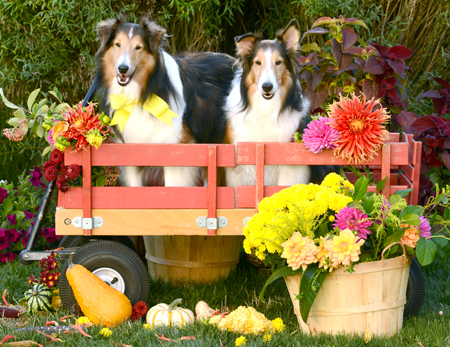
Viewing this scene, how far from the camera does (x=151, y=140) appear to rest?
320 centimetres

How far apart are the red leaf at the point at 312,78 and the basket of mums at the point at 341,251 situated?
124 centimetres

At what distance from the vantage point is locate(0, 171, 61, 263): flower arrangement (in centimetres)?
402

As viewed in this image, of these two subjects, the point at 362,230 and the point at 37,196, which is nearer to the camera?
the point at 362,230

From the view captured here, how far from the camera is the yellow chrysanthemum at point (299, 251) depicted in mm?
2354

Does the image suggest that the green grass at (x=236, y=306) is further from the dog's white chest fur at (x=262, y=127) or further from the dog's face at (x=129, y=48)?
the dog's face at (x=129, y=48)

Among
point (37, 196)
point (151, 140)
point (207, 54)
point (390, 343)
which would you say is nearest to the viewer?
point (390, 343)

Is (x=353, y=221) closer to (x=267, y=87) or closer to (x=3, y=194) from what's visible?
(x=267, y=87)

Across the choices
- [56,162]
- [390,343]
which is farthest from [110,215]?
[390,343]

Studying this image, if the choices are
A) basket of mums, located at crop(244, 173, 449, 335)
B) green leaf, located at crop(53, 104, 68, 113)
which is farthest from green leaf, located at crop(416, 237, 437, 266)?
green leaf, located at crop(53, 104, 68, 113)

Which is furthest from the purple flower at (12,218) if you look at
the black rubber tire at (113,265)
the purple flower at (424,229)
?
the purple flower at (424,229)

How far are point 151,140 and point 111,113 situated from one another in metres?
0.31

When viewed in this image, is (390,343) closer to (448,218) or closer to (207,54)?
(448,218)

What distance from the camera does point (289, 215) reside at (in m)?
2.46

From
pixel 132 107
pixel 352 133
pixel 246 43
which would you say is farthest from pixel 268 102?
pixel 132 107
